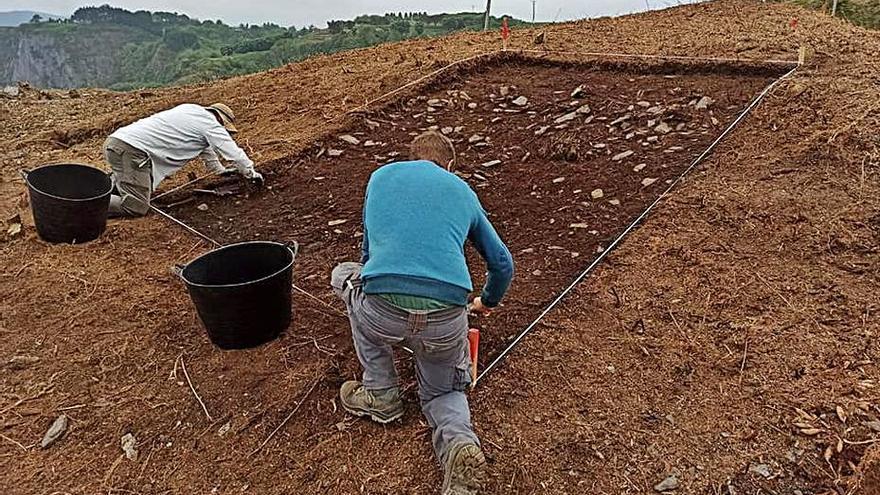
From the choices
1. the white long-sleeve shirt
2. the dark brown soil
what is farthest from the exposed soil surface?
the white long-sleeve shirt

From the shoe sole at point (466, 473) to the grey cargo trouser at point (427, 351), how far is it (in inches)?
3.6

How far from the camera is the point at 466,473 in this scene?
7.64ft

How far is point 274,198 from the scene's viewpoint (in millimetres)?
5336

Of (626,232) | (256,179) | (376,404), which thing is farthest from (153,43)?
(376,404)

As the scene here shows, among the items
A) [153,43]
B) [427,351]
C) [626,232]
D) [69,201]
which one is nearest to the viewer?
[427,351]

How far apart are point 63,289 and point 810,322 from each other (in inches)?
163

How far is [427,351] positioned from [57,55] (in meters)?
72.2

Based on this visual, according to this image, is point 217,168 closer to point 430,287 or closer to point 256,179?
point 256,179

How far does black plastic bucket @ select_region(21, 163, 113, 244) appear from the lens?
436 cm

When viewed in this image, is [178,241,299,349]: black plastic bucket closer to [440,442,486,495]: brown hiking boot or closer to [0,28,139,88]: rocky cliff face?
[440,442,486,495]: brown hiking boot

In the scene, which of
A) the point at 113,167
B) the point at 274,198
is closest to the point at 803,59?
the point at 274,198

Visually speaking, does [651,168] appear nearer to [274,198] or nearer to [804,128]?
[804,128]

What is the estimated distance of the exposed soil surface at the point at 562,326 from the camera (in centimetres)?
256

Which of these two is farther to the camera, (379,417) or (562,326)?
(562,326)
